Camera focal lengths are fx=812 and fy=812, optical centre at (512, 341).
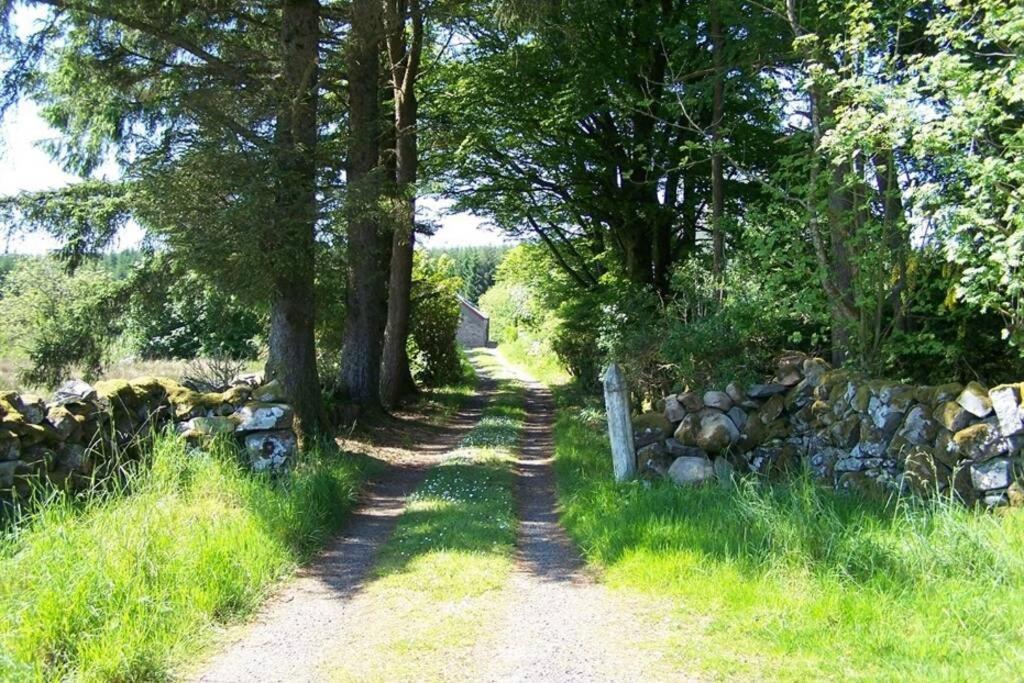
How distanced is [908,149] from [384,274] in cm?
1392

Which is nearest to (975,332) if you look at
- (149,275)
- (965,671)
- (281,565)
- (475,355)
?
(965,671)

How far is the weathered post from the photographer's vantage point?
9.73m

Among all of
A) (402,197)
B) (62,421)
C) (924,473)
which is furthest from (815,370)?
(402,197)

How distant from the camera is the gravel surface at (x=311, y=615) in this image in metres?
4.88

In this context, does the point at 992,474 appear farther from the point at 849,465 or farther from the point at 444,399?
the point at 444,399

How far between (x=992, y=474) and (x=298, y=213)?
904cm

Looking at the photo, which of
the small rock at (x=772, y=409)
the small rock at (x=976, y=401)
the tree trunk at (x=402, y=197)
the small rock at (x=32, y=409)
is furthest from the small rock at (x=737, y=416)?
the small rock at (x=32, y=409)

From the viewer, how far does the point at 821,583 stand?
5.36 m

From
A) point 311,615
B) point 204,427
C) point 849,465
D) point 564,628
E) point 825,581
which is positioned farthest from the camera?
point 204,427

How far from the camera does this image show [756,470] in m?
9.80

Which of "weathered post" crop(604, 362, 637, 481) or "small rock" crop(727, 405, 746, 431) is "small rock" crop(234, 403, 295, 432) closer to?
"weathered post" crop(604, 362, 637, 481)

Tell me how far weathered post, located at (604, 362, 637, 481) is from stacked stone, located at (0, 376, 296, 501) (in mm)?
4252

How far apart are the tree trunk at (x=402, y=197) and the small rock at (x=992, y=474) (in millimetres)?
9935

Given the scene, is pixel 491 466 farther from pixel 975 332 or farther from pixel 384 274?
pixel 384 274
